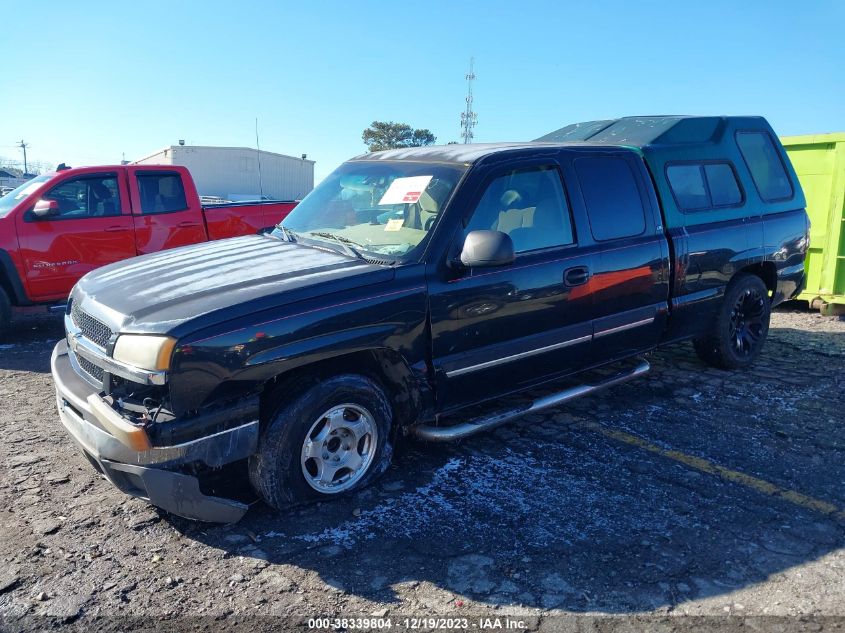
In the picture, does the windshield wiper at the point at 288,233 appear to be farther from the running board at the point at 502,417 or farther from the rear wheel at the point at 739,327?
the rear wheel at the point at 739,327

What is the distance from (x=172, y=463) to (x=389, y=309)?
4.18ft

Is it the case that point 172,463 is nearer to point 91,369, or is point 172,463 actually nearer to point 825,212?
point 91,369

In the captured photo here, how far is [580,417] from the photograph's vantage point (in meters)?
4.79

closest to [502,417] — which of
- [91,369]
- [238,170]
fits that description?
[91,369]

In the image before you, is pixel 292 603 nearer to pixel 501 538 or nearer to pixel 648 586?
pixel 501 538

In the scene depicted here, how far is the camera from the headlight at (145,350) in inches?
113

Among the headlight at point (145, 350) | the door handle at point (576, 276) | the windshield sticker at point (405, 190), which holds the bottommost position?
the headlight at point (145, 350)

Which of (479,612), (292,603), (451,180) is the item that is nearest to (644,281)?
(451,180)

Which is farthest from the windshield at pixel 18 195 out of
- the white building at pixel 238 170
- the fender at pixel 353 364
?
the white building at pixel 238 170

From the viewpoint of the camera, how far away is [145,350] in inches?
116

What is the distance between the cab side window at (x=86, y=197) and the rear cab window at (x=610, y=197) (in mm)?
5932

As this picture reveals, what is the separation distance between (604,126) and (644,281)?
1.76 m

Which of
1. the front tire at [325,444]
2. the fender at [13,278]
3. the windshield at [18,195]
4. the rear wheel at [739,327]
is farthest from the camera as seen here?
the windshield at [18,195]

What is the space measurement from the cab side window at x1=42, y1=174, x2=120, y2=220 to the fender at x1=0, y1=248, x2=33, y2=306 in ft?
2.21
